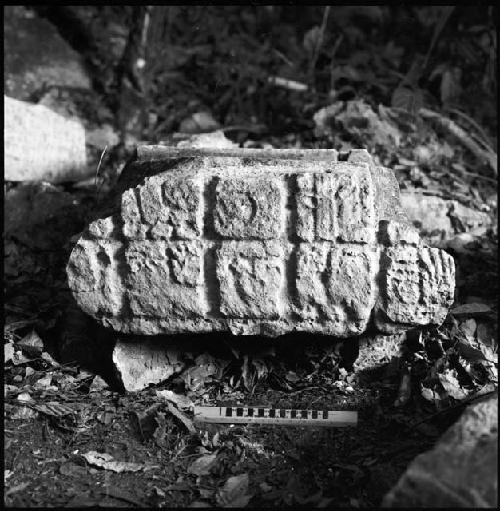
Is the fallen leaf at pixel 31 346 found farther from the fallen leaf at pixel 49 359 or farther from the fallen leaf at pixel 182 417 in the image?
the fallen leaf at pixel 182 417

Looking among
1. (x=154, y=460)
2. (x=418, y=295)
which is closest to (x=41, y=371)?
(x=154, y=460)

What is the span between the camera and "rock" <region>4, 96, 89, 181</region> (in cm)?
436

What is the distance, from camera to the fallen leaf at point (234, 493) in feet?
7.97

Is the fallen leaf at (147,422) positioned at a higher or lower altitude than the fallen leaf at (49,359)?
lower

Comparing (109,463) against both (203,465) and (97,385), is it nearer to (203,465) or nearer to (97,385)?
(203,465)

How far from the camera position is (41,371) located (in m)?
3.15

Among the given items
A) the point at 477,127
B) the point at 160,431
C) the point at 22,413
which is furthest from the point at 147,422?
the point at 477,127

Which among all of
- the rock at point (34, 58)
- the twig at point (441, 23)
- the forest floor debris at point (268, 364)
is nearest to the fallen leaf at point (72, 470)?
the forest floor debris at point (268, 364)

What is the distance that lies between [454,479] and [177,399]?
135cm

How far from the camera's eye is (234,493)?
8.12 feet

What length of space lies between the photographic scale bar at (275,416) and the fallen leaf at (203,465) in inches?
7.8

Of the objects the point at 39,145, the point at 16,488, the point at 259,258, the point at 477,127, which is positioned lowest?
the point at 16,488

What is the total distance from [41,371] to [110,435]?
20.5 inches

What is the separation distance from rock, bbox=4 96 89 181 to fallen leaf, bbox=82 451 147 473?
2.14 m
